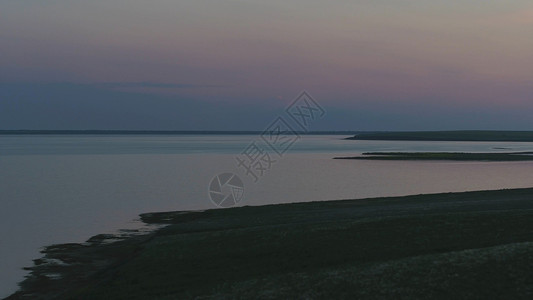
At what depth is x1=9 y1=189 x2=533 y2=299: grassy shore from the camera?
23062 millimetres

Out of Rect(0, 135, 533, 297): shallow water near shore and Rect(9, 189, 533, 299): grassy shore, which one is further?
Rect(0, 135, 533, 297): shallow water near shore

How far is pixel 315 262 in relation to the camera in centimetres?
2930

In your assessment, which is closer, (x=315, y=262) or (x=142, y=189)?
(x=315, y=262)

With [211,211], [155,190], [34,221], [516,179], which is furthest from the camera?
[516,179]

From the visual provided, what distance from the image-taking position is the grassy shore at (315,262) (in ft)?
75.7

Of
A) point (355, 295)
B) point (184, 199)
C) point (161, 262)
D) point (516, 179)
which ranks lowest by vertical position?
point (355, 295)

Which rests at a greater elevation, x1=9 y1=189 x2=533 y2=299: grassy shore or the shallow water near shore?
the shallow water near shore

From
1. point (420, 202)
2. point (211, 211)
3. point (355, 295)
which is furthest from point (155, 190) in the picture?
point (355, 295)

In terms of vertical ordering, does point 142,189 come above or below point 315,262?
above

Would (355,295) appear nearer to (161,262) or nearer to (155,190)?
(161,262)

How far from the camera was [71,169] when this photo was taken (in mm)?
129500

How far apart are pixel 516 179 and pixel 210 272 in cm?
7862

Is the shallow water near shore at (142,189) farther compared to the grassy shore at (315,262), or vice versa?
the shallow water near shore at (142,189)

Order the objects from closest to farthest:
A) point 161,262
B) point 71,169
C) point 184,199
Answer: point 161,262
point 184,199
point 71,169
